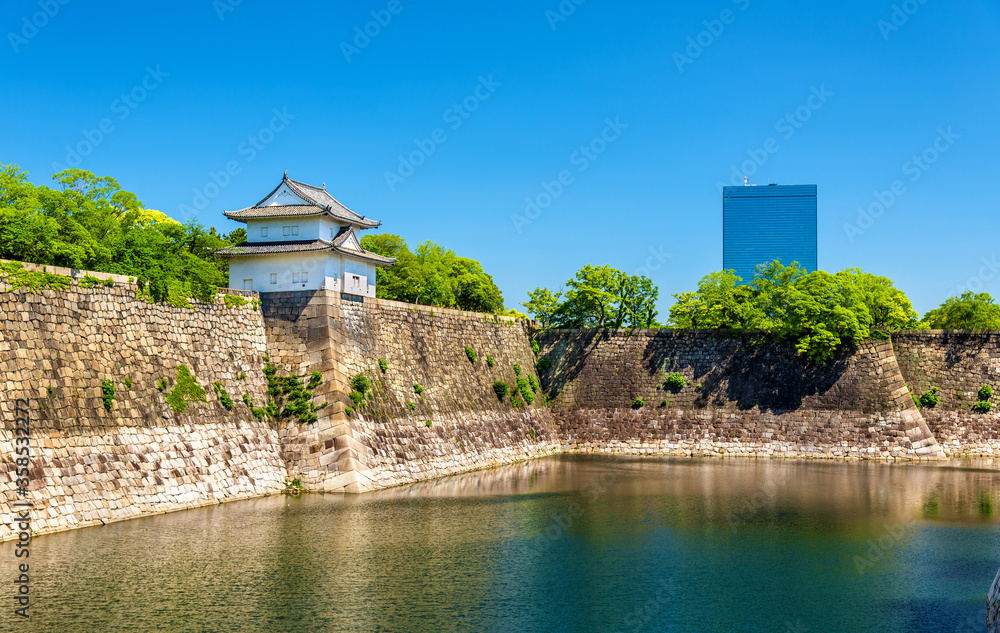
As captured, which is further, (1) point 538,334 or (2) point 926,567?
(1) point 538,334

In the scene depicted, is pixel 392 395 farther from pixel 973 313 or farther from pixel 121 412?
pixel 973 313

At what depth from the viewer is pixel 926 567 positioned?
57.6 feet

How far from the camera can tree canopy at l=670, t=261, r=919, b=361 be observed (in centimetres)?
4178

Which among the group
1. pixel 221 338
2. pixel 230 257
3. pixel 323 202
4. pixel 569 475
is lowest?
pixel 569 475

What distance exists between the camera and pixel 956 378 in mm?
42000

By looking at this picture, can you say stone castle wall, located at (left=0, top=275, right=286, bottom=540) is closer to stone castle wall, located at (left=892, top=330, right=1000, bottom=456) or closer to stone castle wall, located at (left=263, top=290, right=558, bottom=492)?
stone castle wall, located at (left=263, top=290, right=558, bottom=492)

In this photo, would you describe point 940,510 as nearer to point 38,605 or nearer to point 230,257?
point 38,605

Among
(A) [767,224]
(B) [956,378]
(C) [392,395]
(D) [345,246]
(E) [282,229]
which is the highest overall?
(A) [767,224]

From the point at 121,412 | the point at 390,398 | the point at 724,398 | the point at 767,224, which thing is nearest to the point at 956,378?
the point at 724,398

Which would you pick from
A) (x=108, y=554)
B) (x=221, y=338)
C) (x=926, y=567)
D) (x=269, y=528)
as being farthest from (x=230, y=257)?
(x=926, y=567)

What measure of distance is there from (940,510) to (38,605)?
23.8m

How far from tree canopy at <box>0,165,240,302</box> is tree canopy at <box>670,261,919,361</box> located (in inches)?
1091

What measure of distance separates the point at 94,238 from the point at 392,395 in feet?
39.1

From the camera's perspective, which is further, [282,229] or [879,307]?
[879,307]
